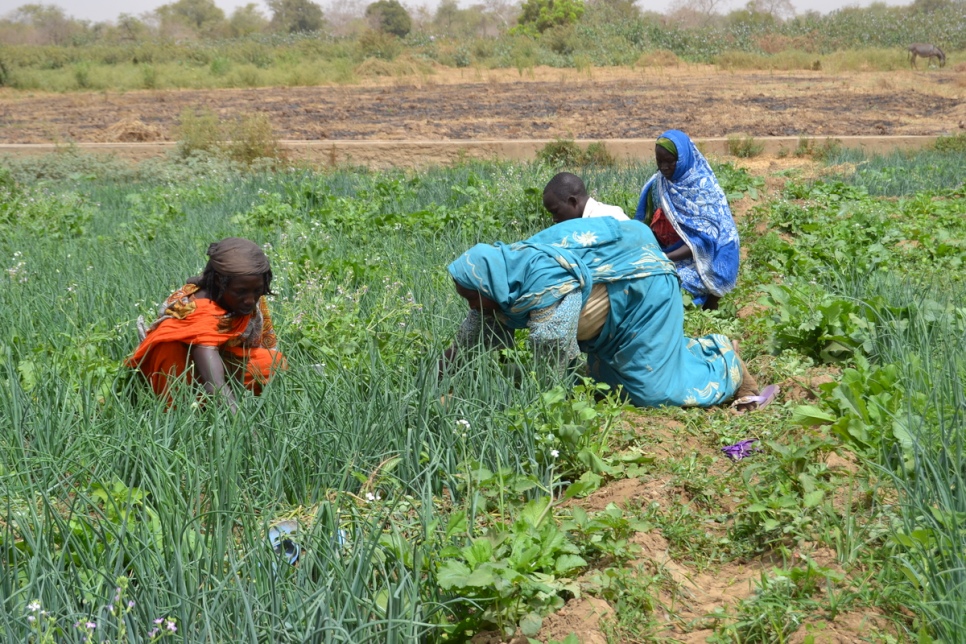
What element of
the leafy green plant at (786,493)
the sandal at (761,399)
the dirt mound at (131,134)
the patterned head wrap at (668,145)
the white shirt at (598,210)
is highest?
the patterned head wrap at (668,145)

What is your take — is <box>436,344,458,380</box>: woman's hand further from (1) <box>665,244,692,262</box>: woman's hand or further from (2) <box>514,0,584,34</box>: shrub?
(2) <box>514,0,584,34</box>: shrub

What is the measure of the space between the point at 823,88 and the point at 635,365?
17204 mm

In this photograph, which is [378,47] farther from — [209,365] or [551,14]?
[209,365]

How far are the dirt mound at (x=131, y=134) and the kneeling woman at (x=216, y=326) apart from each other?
10546mm

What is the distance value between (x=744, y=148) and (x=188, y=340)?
8.69 meters

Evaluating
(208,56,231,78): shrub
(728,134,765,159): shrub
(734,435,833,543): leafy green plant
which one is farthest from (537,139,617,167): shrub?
(208,56,231,78): shrub

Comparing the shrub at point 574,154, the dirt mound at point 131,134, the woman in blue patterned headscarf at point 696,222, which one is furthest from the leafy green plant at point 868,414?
the dirt mound at point 131,134

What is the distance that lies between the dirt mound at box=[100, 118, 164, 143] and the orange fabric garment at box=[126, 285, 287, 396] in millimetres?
10556

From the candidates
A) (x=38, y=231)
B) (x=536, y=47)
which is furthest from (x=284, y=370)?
(x=536, y=47)

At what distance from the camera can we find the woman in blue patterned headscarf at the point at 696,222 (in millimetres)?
5086

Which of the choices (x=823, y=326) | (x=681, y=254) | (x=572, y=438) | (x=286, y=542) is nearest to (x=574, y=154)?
(x=681, y=254)

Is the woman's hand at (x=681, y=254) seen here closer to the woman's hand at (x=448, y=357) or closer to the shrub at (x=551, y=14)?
the woman's hand at (x=448, y=357)

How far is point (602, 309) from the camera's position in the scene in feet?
11.2

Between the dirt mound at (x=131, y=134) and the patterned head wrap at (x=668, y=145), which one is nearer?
the patterned head wrap at (x=668, y=145)
